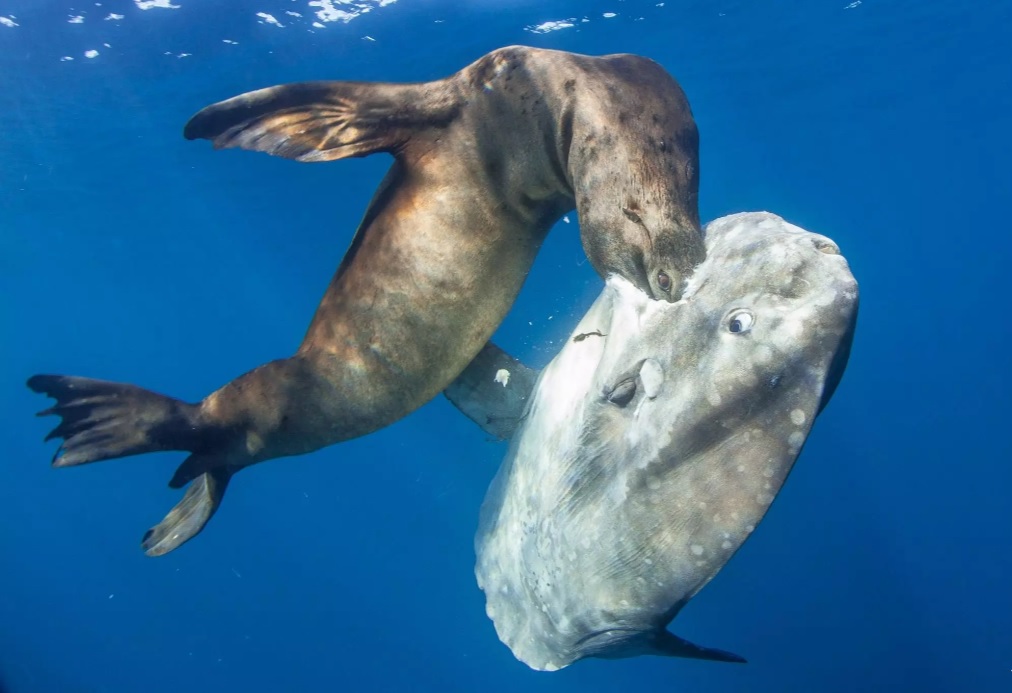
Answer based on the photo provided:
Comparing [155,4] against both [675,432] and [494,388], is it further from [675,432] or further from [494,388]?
[675,432]

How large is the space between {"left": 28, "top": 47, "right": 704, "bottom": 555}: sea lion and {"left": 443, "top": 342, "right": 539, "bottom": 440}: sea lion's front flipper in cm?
48

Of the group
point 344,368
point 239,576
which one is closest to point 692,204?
point 344,368

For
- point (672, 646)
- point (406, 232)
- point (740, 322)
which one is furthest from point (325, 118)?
point (672, 646)

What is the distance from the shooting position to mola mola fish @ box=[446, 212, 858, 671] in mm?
2350

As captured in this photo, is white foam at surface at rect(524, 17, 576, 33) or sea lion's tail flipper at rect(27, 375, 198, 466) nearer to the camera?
sea lion's tail flipper at rect(27, 375, 198, 466)

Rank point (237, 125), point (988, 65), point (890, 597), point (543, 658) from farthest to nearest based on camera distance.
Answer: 1. point (988, 65)
2. point (890, 597)
3. point (237, 125)
4. point (543, 658)

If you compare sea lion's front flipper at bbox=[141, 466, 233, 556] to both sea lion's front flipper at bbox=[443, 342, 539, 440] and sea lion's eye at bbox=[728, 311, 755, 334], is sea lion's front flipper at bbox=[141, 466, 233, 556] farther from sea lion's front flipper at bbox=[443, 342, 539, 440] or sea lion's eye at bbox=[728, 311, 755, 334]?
sea lion's eye at bbox=[728, 311, 755, 334]

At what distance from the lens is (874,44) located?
87.4 feet

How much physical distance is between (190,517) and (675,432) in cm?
377

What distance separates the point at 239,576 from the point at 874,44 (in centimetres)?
4050

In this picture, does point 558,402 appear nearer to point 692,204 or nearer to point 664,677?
point 692,204

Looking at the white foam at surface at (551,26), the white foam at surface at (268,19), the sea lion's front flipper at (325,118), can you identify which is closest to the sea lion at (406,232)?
the sea lion's front flipper at (325,118)

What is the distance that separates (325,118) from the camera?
390 cm

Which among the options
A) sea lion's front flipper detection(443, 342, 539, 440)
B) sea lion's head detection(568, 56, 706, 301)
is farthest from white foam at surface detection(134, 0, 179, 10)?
sea lion's head detection(568, 56, 706, 301)
